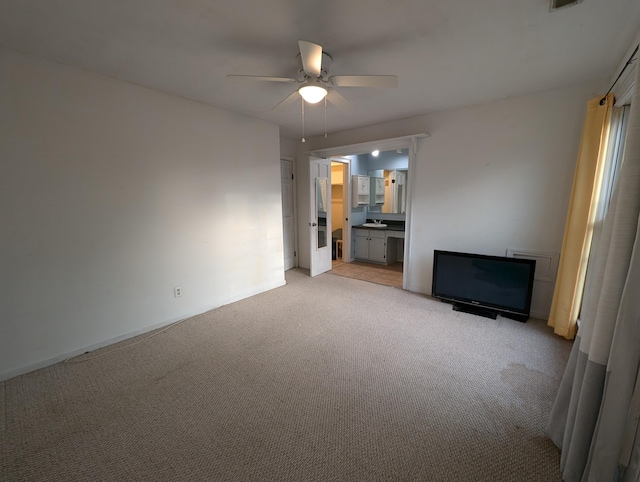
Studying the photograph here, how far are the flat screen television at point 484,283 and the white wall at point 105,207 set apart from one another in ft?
9.07

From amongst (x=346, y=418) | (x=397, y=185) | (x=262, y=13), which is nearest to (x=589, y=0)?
(x=262, y=13)

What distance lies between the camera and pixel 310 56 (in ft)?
5.40

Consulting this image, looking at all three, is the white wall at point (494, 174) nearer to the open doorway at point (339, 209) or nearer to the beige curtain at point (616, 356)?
the open doorway at point (339, 209)

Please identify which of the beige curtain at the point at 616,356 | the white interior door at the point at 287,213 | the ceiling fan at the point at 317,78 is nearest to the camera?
the beige curtain at the point at 616,356

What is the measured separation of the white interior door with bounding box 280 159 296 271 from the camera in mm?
4863

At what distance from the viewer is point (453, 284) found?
3344mm

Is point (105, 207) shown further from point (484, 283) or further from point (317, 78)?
point (484, 283)

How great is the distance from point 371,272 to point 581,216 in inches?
122

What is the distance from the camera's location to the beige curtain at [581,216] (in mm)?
2279

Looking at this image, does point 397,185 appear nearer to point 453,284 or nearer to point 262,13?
point 453,284

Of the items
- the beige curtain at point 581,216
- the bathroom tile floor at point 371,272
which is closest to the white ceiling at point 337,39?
the beige curtain at point 581,216

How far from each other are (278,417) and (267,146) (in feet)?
11.0

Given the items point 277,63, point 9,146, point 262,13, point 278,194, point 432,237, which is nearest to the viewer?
point 262,13

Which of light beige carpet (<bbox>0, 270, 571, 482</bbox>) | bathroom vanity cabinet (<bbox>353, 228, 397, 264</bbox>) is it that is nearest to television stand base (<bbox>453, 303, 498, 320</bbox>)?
light beige carpet (<bbox>0, 270, 571, 482</bbox>)
